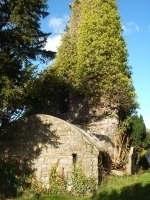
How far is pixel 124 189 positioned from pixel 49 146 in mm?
4647

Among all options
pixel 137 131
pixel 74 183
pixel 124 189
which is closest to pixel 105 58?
pixel 137 131

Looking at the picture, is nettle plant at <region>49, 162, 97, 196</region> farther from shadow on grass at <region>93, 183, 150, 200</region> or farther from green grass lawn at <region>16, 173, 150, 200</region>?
shadow on grass at <region>93, 183, 150, 200</region>

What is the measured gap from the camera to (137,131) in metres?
27.4

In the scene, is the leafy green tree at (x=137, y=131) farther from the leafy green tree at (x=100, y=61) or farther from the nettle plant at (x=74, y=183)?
the nettle plant at (x=74, y=183)

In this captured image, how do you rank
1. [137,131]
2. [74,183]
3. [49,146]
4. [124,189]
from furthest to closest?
[137,131] → [49,146] → [74,183] → [124,189]

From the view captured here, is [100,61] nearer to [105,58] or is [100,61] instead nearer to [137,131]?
[105,58]

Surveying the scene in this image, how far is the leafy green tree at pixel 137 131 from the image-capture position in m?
27.5

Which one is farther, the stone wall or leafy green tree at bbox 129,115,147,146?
leafy green tree at bbox 129,115,147,146

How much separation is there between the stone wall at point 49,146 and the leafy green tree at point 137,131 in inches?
311

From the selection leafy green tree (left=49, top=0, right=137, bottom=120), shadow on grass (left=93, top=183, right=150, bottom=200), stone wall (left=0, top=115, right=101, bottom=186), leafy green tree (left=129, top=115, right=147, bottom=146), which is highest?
leafy green tree (left=49, top=0, right=137, bottom=120)

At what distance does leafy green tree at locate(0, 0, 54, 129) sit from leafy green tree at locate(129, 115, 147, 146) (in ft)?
34.6

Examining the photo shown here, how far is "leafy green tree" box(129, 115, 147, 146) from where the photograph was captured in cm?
2745

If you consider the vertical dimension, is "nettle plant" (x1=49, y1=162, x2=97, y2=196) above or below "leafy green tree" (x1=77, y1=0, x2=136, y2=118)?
below

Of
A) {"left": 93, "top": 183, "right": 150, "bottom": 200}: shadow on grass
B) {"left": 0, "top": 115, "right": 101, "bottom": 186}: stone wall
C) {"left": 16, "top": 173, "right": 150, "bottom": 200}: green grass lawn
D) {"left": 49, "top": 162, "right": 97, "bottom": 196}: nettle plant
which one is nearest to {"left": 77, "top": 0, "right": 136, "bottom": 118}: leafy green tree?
{"left": 0, "top": 115, "right": 101, "bottom": 186}: stone wall
